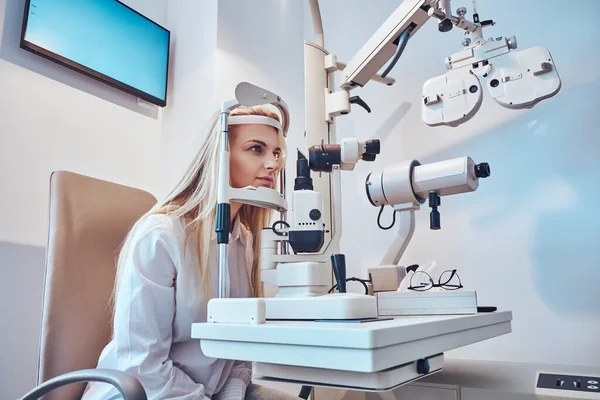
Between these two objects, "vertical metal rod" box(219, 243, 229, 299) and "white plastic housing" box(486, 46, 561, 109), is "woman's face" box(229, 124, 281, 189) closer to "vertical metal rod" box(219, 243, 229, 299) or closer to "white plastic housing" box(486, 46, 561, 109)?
"vertical metal rod" box(219, 243, 229, 299)

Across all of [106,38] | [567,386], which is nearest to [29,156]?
[106,38]

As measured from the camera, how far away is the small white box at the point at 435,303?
0.99m

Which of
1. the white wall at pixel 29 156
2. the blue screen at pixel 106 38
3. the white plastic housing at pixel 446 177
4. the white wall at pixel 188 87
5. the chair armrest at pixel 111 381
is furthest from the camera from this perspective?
the white wall at pixel 188 87

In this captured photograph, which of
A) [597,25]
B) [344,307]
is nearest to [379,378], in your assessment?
[344,307]

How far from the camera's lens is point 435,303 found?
3.26 feet

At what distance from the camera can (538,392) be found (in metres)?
0.99

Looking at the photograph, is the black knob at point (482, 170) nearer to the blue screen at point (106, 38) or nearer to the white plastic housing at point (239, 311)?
the white plastic housing at point (239, 311)

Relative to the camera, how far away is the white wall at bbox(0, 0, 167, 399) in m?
1.43

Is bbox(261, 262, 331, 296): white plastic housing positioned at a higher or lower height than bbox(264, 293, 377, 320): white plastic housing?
higher

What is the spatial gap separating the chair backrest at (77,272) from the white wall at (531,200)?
1.13 meters

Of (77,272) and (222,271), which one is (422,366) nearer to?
(222,271)

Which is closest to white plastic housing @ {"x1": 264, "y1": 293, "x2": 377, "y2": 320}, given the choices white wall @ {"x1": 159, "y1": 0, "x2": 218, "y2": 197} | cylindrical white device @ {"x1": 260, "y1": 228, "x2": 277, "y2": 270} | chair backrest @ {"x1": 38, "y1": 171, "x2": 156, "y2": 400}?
cylindrical white device @ {"x1": 260, "y1": 228, "x2": 277, "y2": 270}

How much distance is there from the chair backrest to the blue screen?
745 millimetres

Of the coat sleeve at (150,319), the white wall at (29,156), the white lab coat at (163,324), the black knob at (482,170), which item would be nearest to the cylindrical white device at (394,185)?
the black knob at (482,170)
